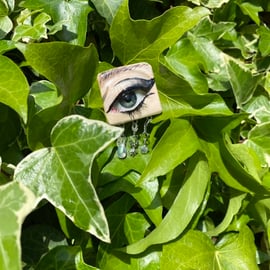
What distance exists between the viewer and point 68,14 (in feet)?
2.93

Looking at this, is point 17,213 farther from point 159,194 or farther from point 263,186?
point 263,186

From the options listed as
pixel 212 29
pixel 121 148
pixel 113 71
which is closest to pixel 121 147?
pixel 121 148

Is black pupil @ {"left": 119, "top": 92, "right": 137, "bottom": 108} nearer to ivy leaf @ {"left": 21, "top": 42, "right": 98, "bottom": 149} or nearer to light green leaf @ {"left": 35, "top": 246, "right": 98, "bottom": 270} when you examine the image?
ivy leaf @ {"left": 21, "top": 42, "right": 98, "bottom": 149}

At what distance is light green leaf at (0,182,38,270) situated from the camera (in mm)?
540

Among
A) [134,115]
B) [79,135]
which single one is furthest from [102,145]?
[134,115]

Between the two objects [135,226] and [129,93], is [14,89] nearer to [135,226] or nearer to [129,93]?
[129,93]

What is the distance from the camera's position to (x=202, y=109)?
825 mm

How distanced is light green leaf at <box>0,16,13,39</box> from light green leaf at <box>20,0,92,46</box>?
36mm

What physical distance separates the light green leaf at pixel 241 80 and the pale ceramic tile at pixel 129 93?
0.67 feet

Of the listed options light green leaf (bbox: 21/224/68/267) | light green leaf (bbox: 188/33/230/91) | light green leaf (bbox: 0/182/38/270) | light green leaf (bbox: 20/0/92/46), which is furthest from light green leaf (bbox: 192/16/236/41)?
light green leaf (bbox: 0/182/38/270)

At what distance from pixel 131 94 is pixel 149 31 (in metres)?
0.09

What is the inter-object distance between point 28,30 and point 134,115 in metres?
0.21

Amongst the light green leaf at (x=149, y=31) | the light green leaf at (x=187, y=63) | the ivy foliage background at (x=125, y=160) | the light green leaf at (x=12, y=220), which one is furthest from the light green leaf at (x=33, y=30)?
the light green leaf at (x=12, y=220)

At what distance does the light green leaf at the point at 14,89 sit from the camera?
710 millimetres
